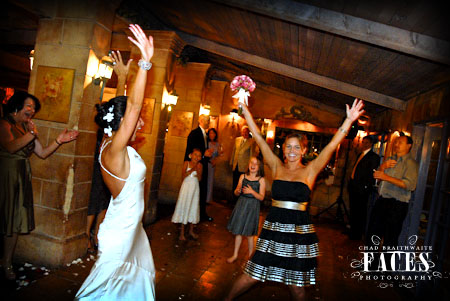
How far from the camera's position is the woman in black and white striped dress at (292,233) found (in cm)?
258

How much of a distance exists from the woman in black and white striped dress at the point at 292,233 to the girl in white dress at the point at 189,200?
2.30 meters

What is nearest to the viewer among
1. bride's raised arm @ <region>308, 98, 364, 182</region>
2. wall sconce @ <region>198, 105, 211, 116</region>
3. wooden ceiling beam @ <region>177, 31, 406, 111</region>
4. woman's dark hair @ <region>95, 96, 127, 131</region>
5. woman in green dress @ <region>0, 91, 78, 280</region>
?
woman's dark hair @ <region>95, 96, 127, 131</region>

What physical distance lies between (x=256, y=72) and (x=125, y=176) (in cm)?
712

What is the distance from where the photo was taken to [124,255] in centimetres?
203

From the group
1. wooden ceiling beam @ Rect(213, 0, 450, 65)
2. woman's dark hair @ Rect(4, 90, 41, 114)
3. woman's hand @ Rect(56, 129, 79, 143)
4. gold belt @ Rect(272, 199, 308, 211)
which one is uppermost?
wooden ceiling beam @ Rect(213, 0, 450, 65)

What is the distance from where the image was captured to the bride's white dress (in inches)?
76.0

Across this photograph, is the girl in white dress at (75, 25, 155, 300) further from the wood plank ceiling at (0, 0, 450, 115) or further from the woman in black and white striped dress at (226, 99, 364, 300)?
the wood plank ceiling at (0, 0, 450, 115)

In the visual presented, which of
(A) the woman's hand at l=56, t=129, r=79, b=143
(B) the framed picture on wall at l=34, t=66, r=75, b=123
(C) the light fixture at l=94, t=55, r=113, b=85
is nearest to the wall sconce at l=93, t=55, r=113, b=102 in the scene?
(C) the light fixture at l=94, t=55, r=113, b=85

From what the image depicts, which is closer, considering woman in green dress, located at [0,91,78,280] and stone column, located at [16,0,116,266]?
woman in green dress, located at [0,91,78,280]

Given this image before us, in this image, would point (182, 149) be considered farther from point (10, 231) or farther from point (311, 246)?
point (311, 246)

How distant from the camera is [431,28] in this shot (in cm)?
290

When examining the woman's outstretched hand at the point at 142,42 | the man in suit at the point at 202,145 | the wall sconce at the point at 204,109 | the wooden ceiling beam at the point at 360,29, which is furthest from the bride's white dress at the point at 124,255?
the wall sconce at the point at 204,109

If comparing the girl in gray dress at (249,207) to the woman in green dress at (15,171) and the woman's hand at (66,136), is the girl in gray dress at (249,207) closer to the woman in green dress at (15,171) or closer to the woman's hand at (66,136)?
the woman's hand at (66,136)

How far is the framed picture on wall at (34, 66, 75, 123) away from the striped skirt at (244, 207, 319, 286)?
9.24 feet
